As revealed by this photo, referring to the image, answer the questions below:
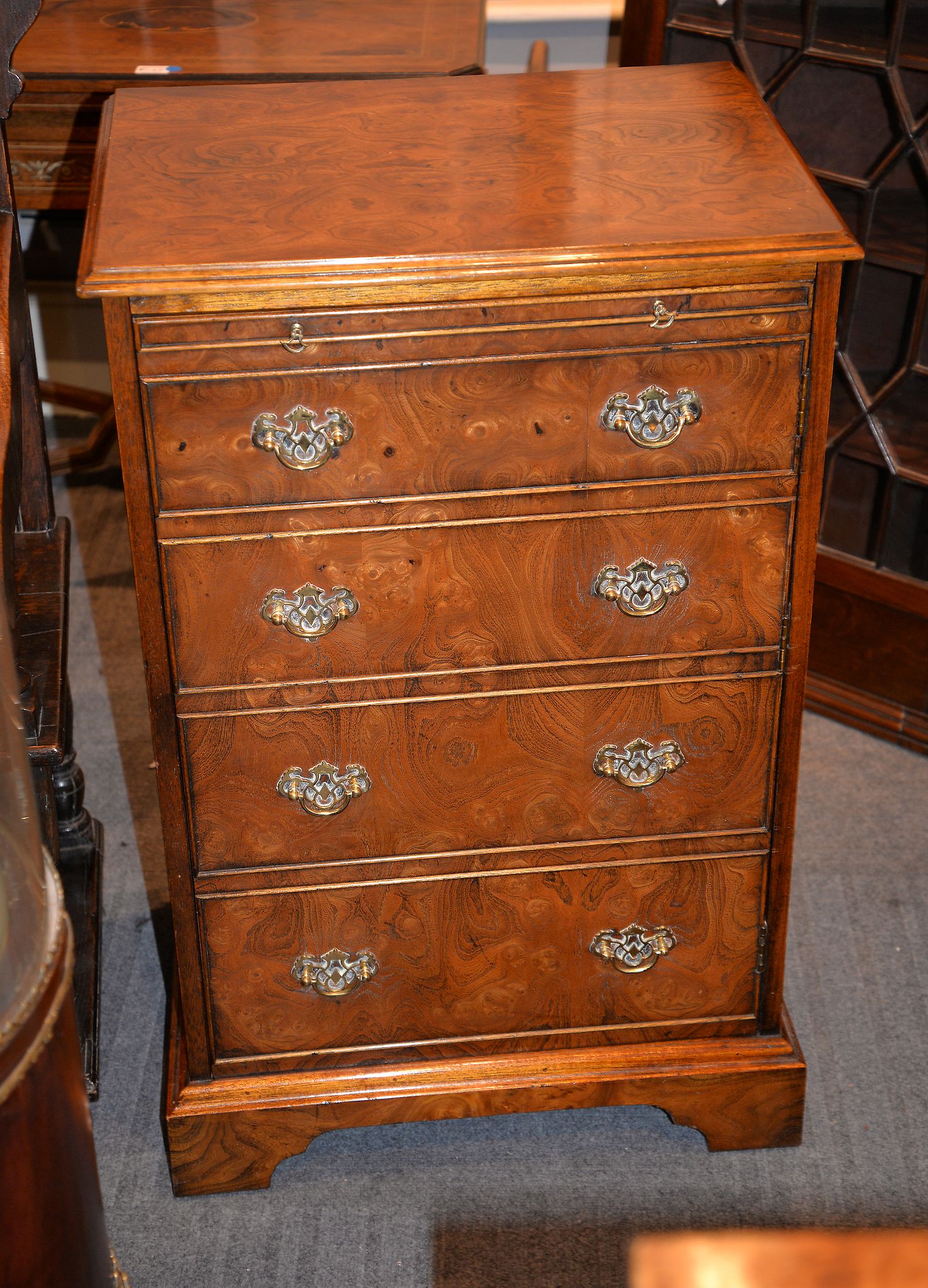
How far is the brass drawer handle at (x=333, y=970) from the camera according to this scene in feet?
6.17

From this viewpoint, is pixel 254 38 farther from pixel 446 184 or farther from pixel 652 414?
pixel 652 414

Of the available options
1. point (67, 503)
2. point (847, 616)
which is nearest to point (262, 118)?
point (847, 616)

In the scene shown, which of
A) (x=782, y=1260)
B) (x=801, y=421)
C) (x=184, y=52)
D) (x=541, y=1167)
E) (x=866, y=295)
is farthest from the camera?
(x=184, y=52)

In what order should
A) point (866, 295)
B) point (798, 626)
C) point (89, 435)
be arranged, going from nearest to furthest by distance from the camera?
1. point (798, 626)
2. point (866, 295)
3. point (89, 435)

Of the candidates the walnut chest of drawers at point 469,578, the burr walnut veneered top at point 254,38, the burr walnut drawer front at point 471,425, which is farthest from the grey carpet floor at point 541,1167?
the burr walnut veneered top at point 254,38

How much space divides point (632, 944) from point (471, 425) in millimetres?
745

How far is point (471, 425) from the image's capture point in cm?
158

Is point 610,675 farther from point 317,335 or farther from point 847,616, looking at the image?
point 847,616

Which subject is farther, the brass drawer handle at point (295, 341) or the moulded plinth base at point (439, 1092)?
the moulded plinth base at point (439, 1092)

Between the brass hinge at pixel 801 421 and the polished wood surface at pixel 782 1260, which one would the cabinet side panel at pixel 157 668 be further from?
the polished wood surface at pixel 782 1260

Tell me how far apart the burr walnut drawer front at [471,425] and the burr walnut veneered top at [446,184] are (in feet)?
0.35

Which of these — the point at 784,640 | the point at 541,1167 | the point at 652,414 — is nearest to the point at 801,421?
the point at 652,414

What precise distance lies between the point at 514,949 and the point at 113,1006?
75cm

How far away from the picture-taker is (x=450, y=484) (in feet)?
5.30
